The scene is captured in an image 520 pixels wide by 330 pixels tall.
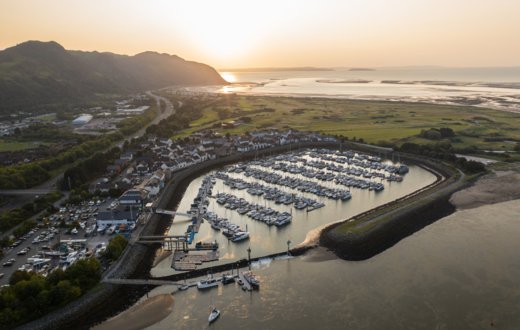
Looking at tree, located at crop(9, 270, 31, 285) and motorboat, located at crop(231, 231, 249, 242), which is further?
motorboat, located at crop(231, 231, 249, 242)

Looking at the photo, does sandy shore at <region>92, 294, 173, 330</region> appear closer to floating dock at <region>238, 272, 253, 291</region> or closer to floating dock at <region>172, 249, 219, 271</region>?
floating dock at <region>172, 249, 219, 271</region>

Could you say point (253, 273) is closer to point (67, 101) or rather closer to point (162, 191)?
point (162, 191)

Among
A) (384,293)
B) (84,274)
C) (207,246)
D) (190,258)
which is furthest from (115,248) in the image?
(384,293)

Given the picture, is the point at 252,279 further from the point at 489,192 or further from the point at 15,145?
the point at 15,145

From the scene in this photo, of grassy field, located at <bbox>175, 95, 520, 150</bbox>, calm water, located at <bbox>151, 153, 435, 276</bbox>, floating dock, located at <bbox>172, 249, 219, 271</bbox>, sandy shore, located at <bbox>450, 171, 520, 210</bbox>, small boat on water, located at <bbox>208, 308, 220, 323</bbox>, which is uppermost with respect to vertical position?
grassy field, located at <bbox>175, 95, 520, 150</bbox>

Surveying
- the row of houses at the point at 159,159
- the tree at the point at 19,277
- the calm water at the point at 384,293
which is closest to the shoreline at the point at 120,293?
the calm water at the point at 384,293

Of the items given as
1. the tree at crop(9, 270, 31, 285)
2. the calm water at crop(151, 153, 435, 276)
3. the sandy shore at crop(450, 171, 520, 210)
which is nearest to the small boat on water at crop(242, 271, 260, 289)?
the calm water at crop(151, 153, 435, 276)

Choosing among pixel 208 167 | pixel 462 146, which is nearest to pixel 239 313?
pixel 208 167
